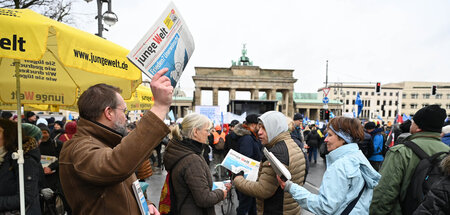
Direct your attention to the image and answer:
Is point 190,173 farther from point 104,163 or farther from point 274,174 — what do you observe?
point 104,163

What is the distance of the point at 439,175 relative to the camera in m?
2.27

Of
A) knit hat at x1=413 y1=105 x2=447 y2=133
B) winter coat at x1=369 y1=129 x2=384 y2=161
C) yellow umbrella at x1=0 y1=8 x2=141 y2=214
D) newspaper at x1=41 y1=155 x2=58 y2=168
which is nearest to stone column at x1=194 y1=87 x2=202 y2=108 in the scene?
winter coat at x1=369 y1=129 x2=384 y2=161

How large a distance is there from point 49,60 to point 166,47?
9.66 ft

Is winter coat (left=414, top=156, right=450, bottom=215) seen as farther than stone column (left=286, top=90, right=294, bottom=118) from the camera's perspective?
No

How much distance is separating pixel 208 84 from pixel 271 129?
48840 mm

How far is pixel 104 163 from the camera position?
45.8 inches

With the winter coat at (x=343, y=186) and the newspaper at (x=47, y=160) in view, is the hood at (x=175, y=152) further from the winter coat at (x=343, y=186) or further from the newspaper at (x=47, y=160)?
the newspaper at (x=47, y=160)

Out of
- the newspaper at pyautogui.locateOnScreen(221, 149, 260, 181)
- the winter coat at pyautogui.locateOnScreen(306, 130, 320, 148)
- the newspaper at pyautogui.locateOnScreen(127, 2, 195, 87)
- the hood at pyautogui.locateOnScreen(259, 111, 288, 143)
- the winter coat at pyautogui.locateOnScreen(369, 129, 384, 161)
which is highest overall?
the newspaper at pyautogui.locateOnScreen(127, 2, 195, 87)

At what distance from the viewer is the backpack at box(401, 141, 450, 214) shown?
2.31 m

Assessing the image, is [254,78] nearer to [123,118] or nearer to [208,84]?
[208,84]

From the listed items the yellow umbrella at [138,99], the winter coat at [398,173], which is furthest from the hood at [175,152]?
the yellow umbrella at [138,99]

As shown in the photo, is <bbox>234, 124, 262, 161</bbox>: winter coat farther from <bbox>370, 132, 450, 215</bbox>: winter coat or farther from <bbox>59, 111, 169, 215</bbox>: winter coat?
<bbox>59, 111, 169, 215</bbox>: winter coat

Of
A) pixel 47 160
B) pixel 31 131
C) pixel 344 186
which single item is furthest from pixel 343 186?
pixel 47 160

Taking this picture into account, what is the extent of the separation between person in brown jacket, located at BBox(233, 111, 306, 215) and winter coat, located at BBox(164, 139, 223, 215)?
0.44 metres
